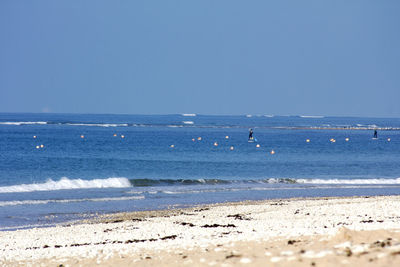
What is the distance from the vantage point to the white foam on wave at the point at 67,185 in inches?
1406

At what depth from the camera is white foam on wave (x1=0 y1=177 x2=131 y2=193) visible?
35.7 m

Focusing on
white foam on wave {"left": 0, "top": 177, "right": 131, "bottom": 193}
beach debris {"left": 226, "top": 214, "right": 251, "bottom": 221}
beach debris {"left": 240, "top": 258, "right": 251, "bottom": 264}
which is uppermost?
beach debris {"left": 240, "top": 258, "right": 251, "bottom": 264}

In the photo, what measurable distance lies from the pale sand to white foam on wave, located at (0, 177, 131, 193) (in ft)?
44.7

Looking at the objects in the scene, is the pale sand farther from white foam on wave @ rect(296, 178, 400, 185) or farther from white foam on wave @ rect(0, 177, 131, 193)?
white foam on wave @ rect(296, 178, 400, 185)

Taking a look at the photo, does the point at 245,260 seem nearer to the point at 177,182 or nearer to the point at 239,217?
the point at 239,217

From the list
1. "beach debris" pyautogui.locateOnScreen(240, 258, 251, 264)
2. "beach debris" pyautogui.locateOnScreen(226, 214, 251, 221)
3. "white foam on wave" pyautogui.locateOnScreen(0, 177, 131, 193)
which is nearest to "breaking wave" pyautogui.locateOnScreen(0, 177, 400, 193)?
"white foam on wave" pyautogui.locateOnScreen(0, 177, 131, 193)

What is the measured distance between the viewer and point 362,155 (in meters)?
70.7

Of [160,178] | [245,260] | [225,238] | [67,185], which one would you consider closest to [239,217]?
[225,238]

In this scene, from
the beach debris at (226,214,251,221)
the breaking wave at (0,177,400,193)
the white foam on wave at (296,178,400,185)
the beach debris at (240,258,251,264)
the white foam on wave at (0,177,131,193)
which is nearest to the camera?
the beach debris at (240,258,251,264)

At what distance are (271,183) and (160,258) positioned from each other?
29.2 m

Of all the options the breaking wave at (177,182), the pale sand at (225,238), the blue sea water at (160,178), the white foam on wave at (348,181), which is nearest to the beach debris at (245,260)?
the pale sand at (225,238)

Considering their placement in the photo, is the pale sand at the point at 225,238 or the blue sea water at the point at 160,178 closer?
the pale sand at the point at 225,238

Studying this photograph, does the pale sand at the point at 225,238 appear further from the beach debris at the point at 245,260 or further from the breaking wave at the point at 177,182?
the breaking wave at the point at 177,182

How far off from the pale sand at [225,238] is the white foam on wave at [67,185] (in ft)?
44.7
